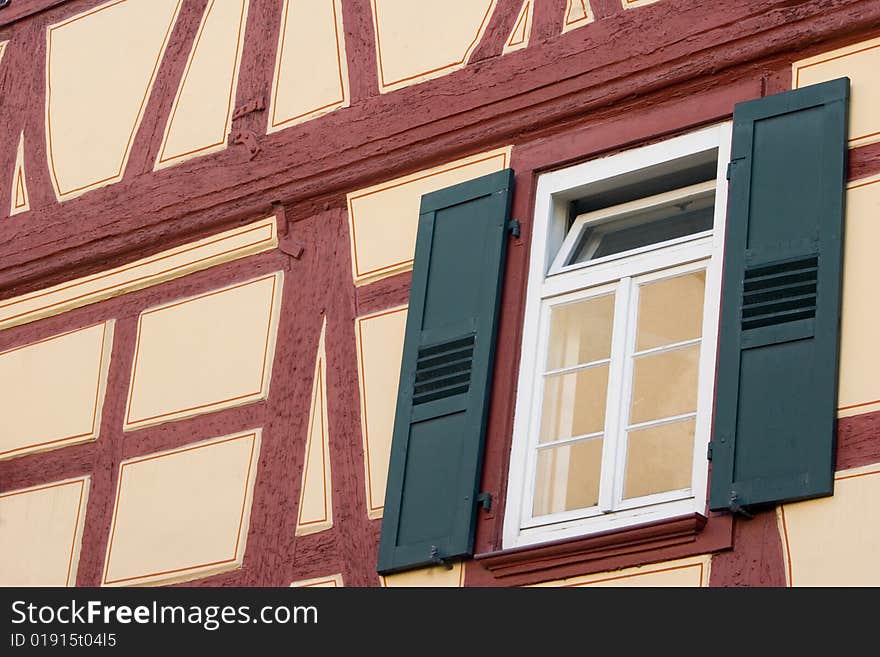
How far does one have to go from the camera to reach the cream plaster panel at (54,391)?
9336mm

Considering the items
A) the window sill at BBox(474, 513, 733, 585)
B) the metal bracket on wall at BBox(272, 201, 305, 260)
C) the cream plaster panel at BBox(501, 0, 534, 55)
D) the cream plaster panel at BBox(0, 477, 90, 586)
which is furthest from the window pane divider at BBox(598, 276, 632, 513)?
the cream plaster panel at BBox(0, 477, 90, 586)

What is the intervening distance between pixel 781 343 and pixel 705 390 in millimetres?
327

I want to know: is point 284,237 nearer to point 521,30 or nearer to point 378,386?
point 378,386

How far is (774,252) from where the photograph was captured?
7.45m

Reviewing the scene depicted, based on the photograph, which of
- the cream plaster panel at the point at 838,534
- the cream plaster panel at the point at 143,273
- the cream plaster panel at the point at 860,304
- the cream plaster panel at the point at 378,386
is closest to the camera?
the cream plaster panel at the point at 838,534

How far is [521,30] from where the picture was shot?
8.77m

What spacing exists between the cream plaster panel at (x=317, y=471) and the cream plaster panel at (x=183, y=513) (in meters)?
0.26

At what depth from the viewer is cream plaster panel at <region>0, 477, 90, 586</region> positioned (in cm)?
901

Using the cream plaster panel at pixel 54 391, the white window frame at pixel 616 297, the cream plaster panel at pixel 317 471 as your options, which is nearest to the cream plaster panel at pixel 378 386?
the cream plaster panel at pixel 317 471

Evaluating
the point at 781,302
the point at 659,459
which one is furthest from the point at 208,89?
the point at 781,302

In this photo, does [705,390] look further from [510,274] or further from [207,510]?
[207,510]

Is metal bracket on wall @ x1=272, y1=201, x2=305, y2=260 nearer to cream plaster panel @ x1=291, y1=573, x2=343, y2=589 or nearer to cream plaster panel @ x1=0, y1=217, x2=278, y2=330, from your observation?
cream plaster panel @ x1=0, y1=217, x2=278, y2=330

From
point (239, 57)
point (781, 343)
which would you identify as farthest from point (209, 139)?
point (781, 343)

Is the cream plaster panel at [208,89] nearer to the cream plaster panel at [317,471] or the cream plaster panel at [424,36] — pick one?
the cream plaster panel at [424,36]
